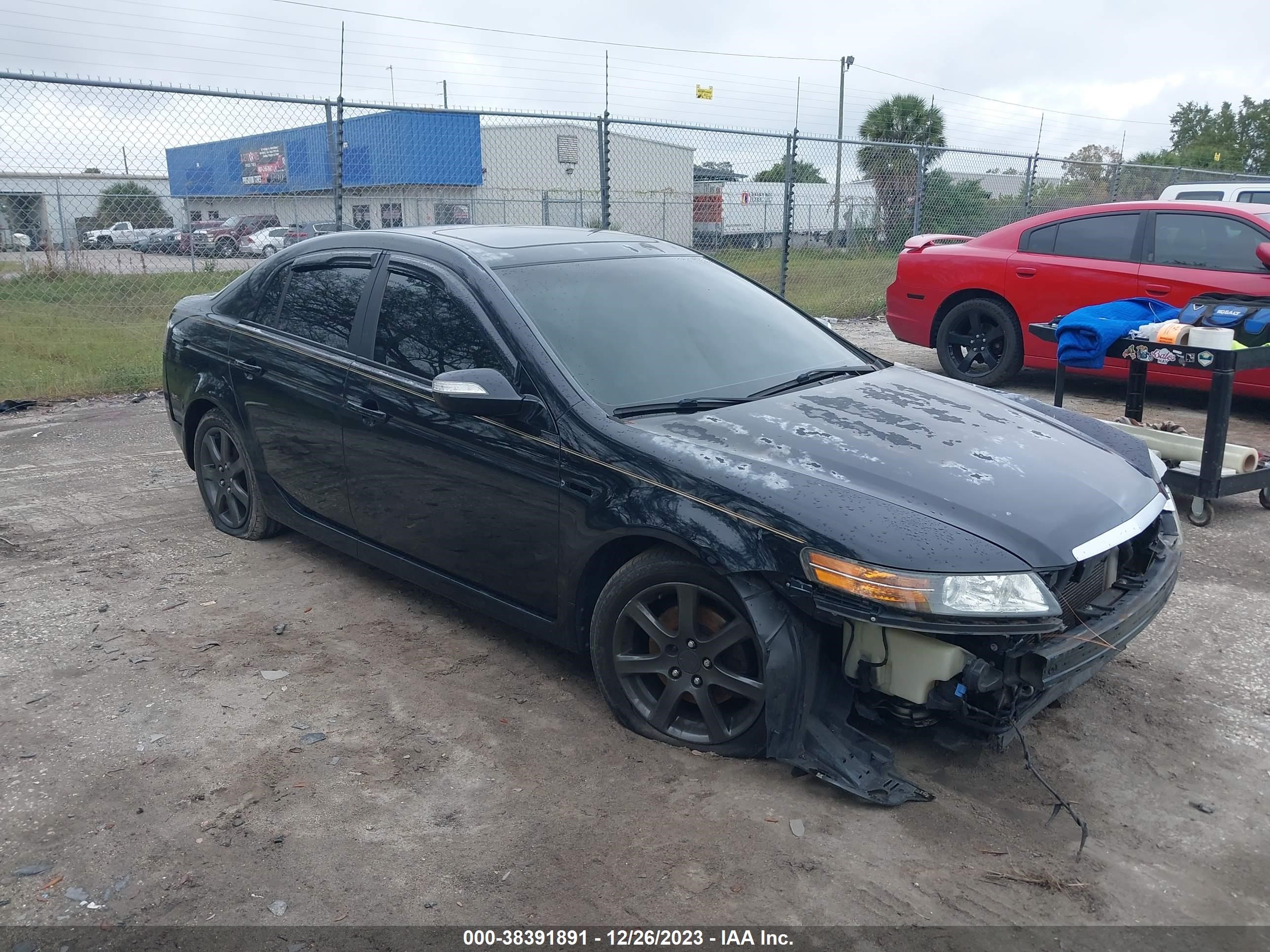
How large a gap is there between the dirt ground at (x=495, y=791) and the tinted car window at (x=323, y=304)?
45.9 inches

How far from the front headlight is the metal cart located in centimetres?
262

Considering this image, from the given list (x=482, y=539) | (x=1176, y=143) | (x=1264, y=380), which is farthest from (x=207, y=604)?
(x=1176, y=143)

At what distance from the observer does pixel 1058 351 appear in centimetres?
600

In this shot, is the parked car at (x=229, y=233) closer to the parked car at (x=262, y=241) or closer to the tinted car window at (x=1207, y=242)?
the parked car at (x=262, y=241)

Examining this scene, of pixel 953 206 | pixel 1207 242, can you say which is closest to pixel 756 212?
pixel 953 206

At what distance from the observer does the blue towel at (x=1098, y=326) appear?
5.71 metres

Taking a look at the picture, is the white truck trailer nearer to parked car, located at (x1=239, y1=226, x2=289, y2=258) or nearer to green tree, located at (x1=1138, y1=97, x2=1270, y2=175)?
parked car, located at (x1=239, y1=226, x2=289, y2=258)

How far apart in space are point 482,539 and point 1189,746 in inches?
98.3

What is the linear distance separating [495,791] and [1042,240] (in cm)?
724

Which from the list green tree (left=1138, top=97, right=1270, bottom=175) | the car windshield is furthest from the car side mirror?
green tree (left=1138, top=97, right=1270, bottom=175)

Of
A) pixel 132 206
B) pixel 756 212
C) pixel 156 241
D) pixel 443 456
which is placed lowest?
pixel 443 456

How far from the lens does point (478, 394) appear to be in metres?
3.46

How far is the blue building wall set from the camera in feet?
30.0

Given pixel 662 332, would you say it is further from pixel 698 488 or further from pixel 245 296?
pixel 245 296
